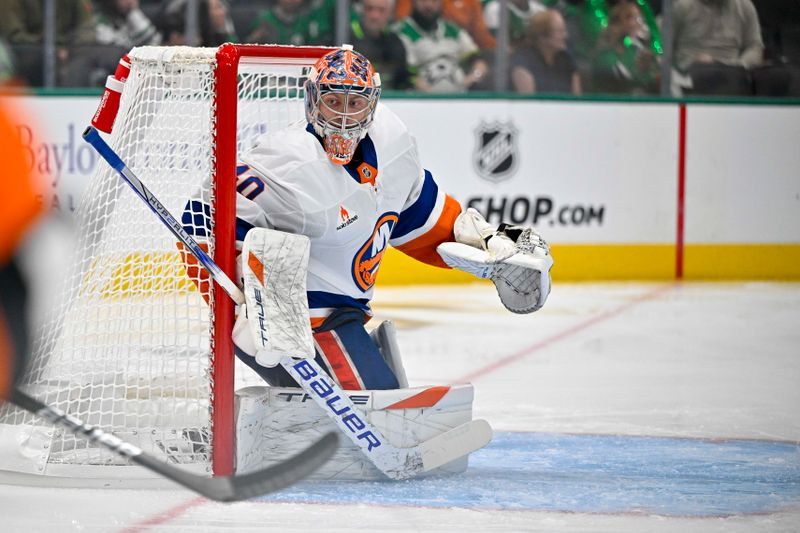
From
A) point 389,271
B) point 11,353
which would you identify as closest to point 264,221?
point 11,353

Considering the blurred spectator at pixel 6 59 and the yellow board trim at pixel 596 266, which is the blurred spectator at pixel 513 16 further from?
the blurred spectator at pixel 6 59

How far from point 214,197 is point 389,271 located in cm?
360

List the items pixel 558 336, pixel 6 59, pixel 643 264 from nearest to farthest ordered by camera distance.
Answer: pixel 558 336 < pixel 6 59 < pixel 643 264

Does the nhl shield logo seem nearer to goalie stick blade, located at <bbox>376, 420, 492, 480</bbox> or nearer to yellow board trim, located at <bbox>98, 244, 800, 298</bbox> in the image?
yellow board trim, located at <bbox>98, 244, 800, 298</bbox>

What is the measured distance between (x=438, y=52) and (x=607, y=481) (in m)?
3.94

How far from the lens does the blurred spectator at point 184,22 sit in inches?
236

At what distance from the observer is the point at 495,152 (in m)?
6.16

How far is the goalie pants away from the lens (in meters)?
2.69

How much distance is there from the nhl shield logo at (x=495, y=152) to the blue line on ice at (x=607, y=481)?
316 cm

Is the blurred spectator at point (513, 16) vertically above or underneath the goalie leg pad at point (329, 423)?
above

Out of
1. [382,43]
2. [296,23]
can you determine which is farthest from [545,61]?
[296,23]

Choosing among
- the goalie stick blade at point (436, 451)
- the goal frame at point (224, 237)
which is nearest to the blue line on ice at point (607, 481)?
the goalie stick blade at point (436, 451)

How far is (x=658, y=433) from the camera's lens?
3.16m

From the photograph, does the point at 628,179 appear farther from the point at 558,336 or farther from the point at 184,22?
the point at 184,22
